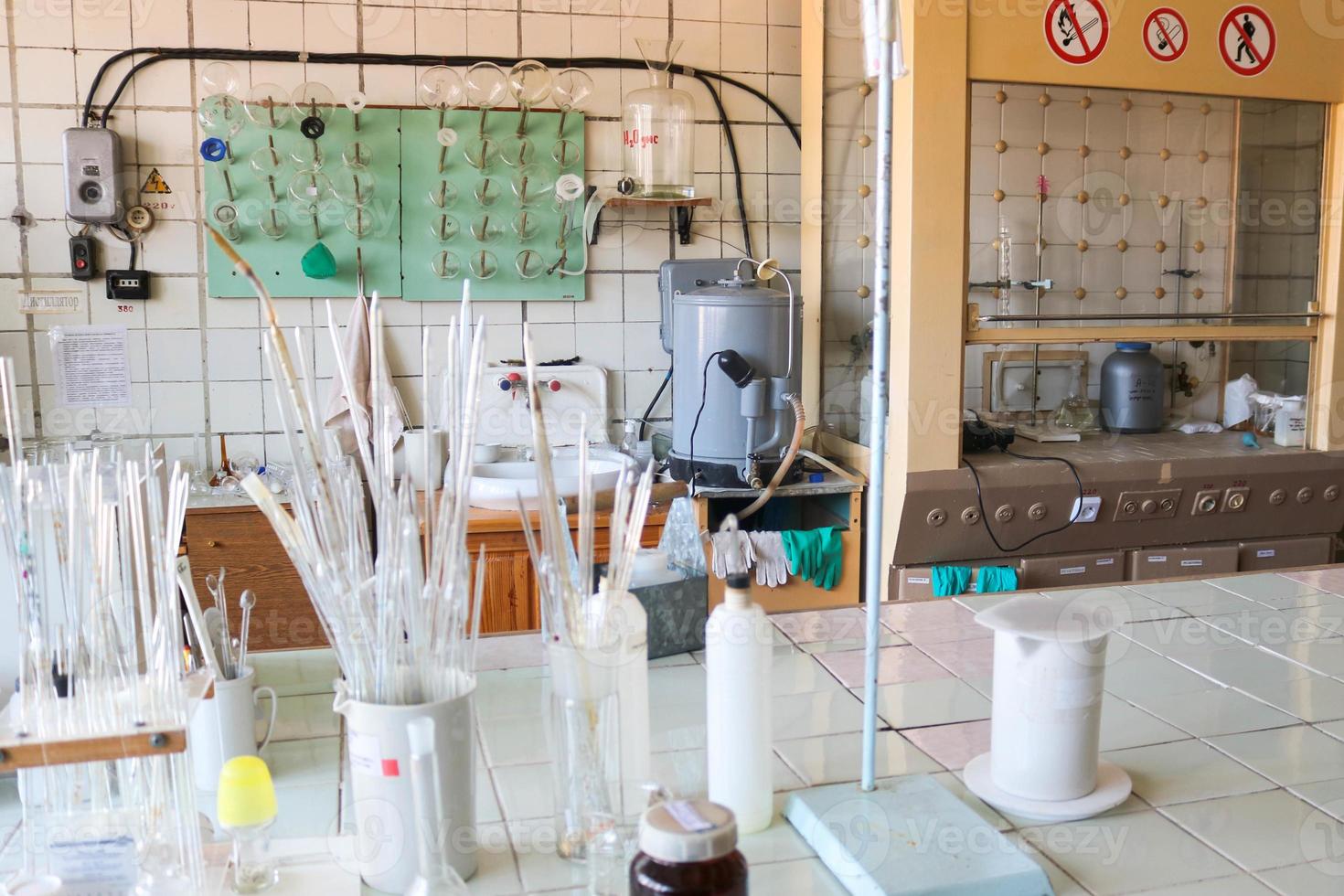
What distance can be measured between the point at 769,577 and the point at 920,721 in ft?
5.25

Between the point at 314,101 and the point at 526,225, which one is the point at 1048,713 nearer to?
the point at 526,225

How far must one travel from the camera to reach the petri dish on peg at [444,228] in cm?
334

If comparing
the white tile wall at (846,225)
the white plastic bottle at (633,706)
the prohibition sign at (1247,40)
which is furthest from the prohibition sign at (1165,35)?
the white plastic bottle at (633,706)

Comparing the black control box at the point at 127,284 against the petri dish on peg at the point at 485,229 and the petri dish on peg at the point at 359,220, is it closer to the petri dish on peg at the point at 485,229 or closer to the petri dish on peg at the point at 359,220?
the petri dish on peg at the point at 359,220

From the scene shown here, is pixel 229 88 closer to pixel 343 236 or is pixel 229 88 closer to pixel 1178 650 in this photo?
pixel 343 236

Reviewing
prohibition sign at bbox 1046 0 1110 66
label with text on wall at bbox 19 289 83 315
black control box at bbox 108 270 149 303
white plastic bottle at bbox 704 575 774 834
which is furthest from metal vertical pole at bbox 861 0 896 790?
label with text on wall at bbox 19 289 83 315

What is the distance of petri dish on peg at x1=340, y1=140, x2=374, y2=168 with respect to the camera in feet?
10.7

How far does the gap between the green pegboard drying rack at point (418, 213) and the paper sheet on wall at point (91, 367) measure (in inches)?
12.8

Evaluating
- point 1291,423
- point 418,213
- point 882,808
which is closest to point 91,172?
point 418,213

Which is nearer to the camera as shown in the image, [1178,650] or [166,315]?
[1178,650]

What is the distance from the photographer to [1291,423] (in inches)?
129

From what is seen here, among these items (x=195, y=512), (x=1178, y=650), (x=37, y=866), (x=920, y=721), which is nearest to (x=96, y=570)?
(x=37, y=866)

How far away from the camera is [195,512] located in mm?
2930

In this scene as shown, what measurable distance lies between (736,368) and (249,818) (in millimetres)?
2106
